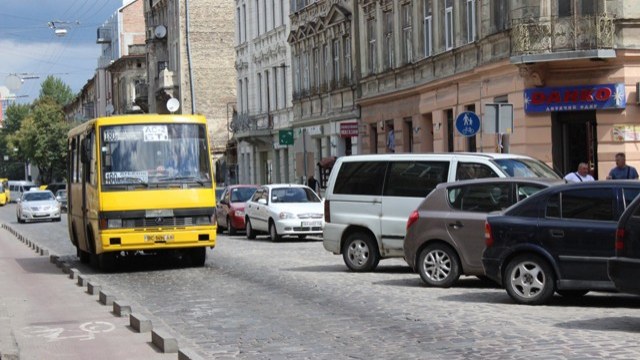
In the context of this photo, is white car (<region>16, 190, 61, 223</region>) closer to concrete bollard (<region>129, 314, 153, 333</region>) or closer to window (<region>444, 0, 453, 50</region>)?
window (<region>444, 0, 453, 50</region>)

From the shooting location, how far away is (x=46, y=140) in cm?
12056

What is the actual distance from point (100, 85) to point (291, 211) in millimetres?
90683

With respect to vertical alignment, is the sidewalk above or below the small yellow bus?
below

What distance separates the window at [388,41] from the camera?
43.5m

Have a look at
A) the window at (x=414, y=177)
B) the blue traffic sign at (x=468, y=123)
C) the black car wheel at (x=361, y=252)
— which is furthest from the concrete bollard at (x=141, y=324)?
the blue traffic sign at (x=468, y=123)

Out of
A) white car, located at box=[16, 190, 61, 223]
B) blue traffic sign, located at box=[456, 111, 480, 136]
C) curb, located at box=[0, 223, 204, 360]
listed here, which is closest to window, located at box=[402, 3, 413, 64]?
blue traffic sign, located at box=[456, 111, 480, 136]

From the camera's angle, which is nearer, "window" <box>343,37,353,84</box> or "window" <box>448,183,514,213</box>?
"window" <box>448,183,514,213</box>

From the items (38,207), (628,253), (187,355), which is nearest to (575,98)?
(628,253)

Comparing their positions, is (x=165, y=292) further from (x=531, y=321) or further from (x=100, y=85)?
(x=100, y=85)

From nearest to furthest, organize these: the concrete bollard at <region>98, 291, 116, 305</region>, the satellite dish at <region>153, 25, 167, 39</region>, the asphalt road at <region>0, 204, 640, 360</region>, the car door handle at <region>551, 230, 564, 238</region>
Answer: the asphalt road at <region>0, 204, 640, 360</region> < the car door handle at <region>551, 230, 564, 238</region> < the concrete bollard at <region>98, 291, 116, 305</region> < the satellite dish at <region>153, 25, 167, 39</region>

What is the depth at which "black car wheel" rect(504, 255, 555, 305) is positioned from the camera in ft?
49.3

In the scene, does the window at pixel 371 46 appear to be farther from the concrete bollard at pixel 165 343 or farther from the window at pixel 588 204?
the concrete bollard at pixel 165 343

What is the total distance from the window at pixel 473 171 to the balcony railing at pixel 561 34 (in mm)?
10980

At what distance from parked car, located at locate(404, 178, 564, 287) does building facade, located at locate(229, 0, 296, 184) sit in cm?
3906
